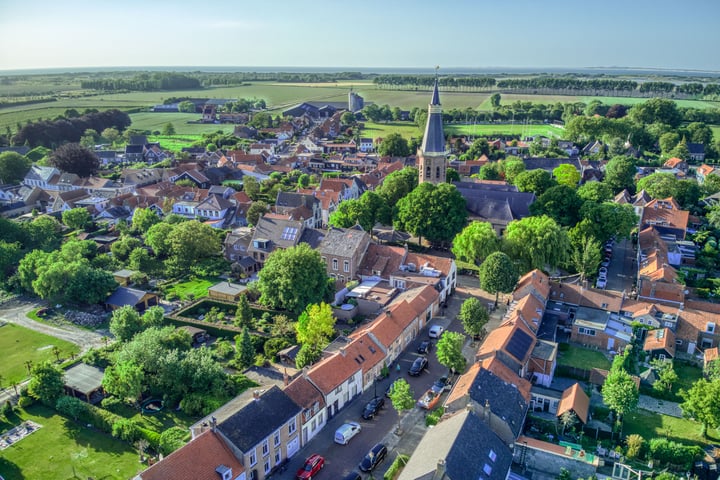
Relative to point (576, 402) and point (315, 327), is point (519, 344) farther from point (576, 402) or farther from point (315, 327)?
point (315, 327)

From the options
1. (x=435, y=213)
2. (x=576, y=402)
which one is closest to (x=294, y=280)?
(x=435, y=213)

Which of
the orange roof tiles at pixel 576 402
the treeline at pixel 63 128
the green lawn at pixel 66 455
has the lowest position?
the green lawn at pixel 66 455

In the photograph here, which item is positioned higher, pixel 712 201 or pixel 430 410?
pixel 712 201

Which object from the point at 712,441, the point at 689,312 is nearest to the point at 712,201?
the point at 689,312

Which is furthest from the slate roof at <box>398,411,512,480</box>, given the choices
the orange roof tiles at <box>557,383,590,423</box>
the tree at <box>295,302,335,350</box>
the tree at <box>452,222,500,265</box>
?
the tree at <box>452,222,500,265</box>

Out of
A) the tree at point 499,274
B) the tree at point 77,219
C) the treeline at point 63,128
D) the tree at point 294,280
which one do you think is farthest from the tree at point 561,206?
the treeline at point 63,128

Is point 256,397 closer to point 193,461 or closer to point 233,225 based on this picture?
point 193,461

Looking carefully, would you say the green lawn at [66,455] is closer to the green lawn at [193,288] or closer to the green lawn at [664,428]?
the green lawn at [193,288]
